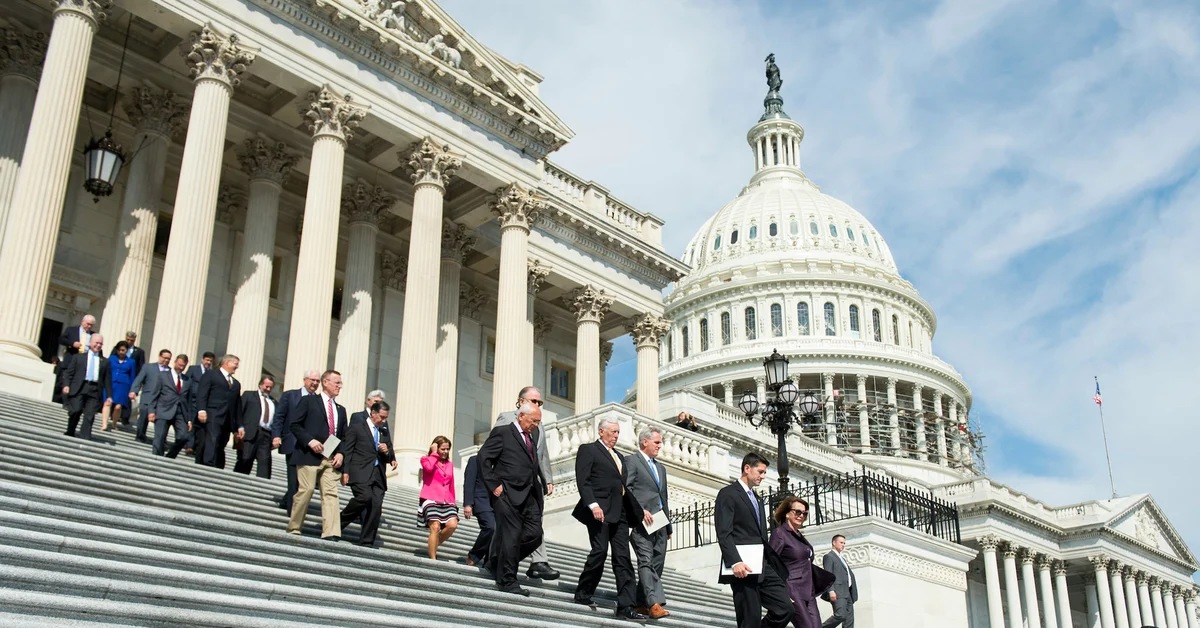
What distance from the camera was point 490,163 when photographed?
2827 centimetres

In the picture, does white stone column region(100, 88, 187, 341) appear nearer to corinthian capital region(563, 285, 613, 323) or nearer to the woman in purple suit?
corinthian capital region(563, 285, 613, 323)

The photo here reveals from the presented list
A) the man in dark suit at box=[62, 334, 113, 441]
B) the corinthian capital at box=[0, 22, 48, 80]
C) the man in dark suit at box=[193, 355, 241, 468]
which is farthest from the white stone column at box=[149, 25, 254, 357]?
the man in dark suit at box=[193, 355, 241, 468]

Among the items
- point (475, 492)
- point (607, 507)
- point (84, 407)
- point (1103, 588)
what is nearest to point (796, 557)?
point (607, 507)

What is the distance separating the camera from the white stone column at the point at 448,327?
88.6ft

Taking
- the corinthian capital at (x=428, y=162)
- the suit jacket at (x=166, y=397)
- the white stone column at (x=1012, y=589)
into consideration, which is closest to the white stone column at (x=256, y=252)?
the corinthian capital at (x=428, y=162)

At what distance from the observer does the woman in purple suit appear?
991 cm

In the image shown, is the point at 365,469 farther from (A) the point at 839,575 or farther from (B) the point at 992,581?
(B) the point at 992,581

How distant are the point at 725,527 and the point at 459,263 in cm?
2240

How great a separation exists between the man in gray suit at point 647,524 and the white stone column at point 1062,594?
63089 mm

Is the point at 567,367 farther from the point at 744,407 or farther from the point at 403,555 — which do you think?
the point at 403,555

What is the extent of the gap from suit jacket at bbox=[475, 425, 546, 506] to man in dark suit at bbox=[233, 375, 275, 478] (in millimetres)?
5174

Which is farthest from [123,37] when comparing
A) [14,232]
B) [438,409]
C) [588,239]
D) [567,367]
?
[567,367]

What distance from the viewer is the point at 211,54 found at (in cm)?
2220

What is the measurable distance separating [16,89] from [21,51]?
923 mm
